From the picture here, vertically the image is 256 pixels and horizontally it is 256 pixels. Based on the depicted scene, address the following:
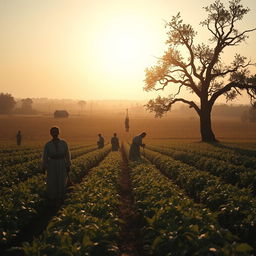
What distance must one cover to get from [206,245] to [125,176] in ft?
46.8

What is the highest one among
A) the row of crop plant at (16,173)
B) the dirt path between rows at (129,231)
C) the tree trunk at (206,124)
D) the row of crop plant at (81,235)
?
the tree trunk at (206,124)

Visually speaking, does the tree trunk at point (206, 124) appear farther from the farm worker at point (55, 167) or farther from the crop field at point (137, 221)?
the farm worker at point (55, 167)

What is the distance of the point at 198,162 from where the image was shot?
1969 centimetres

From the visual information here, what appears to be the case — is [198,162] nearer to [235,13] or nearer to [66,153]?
[66,153]

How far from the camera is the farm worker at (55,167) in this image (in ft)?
37.1

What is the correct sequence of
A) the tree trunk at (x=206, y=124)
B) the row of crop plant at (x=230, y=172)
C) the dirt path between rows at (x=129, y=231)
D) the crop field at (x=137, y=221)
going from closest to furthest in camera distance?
the crop field at (x=137, y=221), the dirt path between rows at (x=129, y=231), the row of crop plant at (x=230, y=172), the tree trunk at (x=206, y=124)

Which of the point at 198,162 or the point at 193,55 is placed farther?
the point at 193,55

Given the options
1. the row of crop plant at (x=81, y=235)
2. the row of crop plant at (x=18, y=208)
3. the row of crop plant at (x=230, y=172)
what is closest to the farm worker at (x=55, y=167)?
the row of crop plant at (x=18, y=208)

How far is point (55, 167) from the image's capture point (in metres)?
11.4

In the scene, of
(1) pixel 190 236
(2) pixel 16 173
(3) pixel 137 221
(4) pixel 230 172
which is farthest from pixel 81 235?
(4) pixel 230 172

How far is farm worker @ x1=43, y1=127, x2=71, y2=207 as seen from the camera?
11.3 meters

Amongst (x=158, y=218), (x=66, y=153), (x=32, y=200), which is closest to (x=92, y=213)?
(x=158, y=218)

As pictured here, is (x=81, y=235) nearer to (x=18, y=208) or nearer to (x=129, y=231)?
(x=18, y=208)

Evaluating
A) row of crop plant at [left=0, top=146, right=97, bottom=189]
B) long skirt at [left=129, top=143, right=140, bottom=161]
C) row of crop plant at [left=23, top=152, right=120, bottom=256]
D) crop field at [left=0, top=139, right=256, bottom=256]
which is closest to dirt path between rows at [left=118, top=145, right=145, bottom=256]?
crop field at [left=0, top=139, right=256, bottom=256]
